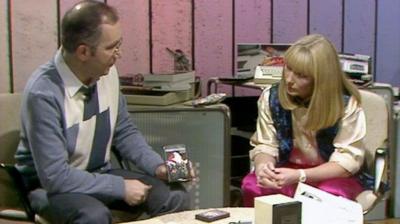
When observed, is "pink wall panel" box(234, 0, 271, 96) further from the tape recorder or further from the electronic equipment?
the tape recorder

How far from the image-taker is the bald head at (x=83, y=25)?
212 cm

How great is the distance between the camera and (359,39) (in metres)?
3.63

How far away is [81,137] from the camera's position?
2203 millimetres

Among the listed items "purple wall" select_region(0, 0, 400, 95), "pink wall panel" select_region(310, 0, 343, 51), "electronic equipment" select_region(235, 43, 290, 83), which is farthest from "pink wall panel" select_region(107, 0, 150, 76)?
"pink wall panel" select_region(310, 0, 343, 51)

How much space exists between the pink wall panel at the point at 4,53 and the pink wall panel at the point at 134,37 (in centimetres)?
54

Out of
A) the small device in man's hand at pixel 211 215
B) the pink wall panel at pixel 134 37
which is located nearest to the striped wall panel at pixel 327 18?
the pink wall panel at pixel 134 37

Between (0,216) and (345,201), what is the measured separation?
1161 mm

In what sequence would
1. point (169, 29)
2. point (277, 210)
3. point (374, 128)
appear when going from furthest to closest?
point (169, 29) → point (374, 128) → point (277, 210)

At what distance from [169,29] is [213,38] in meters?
0.25

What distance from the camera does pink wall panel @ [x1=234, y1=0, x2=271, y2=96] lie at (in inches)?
133

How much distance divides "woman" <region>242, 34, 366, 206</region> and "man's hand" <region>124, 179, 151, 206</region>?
433mm

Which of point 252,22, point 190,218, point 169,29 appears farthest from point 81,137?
point 252,22

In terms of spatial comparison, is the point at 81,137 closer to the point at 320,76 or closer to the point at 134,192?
the point at 134,192

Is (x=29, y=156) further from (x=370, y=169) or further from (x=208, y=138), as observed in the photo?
(x=370, y=169)
